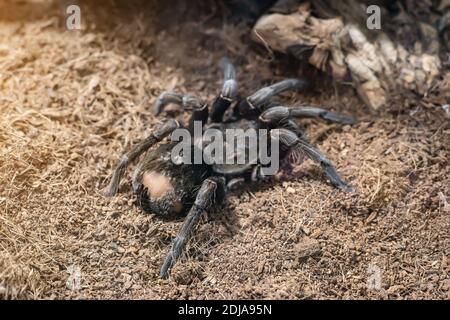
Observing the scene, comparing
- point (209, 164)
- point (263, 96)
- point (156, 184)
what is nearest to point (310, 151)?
point (263, 96)

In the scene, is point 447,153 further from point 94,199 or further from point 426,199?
point 94,199

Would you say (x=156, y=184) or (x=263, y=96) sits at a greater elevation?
(x=263, y=96)

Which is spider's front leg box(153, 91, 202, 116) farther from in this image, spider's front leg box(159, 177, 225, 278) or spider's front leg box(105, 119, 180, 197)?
spider's front leg box(159, 177, 225, 278)

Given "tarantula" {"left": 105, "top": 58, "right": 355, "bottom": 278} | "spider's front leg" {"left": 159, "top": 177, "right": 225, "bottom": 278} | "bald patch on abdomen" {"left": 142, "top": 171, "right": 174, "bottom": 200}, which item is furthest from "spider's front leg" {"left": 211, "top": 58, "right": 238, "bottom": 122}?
"bald patch on abdomen" {"left": 142, "top": 171, "right": 174, "bottom": 200}

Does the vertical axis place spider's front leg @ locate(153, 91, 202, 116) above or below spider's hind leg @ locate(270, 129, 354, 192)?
above

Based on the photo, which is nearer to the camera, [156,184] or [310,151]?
[156,184]

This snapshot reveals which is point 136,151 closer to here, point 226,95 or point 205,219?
point 205,219
